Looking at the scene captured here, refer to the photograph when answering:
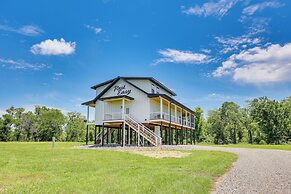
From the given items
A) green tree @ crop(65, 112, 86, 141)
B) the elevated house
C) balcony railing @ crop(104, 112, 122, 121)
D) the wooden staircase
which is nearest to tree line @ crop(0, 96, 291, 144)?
green tree @ crop(65, 112, 86, 141)

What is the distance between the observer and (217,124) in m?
62.5

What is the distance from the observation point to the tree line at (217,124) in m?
55.9

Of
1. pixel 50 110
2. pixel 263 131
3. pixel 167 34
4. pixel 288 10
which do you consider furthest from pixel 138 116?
pixel 50 110

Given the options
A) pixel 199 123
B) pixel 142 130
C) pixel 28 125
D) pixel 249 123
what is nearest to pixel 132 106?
pixel 142 130

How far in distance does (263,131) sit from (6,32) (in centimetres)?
5490

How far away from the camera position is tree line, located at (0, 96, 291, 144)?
55.9 m

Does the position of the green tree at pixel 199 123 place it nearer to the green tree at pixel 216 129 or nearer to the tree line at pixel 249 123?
the tree line at pixel 249 123

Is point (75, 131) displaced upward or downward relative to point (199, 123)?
downward

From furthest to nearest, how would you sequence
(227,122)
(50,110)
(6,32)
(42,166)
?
(50,110)
(227,122)
(6,32)
(42,166)

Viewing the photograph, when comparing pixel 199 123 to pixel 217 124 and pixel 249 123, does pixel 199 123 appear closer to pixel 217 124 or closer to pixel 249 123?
pixel 217 124

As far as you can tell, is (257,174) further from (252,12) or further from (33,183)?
(252,12)

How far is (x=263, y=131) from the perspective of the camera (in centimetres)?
5638

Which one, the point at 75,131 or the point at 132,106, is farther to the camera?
the point at 75,131

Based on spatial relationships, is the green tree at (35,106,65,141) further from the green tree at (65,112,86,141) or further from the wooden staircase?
the wooden staircase
